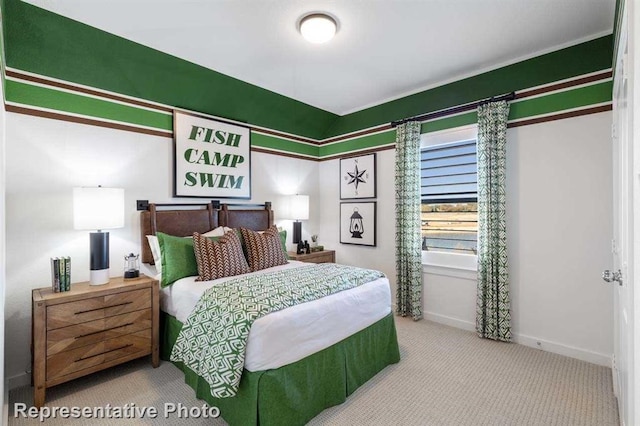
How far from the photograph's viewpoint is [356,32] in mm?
2537

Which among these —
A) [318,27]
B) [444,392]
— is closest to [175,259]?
[318,27]

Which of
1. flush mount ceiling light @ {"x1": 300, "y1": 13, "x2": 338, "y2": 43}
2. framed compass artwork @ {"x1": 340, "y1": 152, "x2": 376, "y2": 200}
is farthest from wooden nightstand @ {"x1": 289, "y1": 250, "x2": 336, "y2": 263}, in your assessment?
flush mount ceiling light @ {"x1": 300, "y1": 13, "x2": 338, "y2": 43}

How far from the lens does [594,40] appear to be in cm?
262

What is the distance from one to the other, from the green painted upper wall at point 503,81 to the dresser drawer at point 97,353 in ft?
12.0

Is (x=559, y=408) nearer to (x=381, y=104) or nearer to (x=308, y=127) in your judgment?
(x=381, y=104)

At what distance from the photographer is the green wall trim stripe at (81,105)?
241 cm

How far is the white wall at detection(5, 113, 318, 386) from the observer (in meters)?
2.37

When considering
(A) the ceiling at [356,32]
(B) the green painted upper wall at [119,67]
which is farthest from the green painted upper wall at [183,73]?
(A) the ceiling at [356,32]

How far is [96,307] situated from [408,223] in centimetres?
317

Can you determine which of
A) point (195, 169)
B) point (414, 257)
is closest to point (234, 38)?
point (195, 169)

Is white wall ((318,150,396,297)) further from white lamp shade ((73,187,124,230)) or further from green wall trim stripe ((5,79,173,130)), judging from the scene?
white lamp shade ((73,187,124,230))

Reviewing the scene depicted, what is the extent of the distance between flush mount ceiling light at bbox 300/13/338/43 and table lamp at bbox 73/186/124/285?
79.4 inches

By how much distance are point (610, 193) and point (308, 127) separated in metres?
3.56

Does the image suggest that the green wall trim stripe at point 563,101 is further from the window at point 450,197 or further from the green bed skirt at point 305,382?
the green bed skirt at point 305,382
